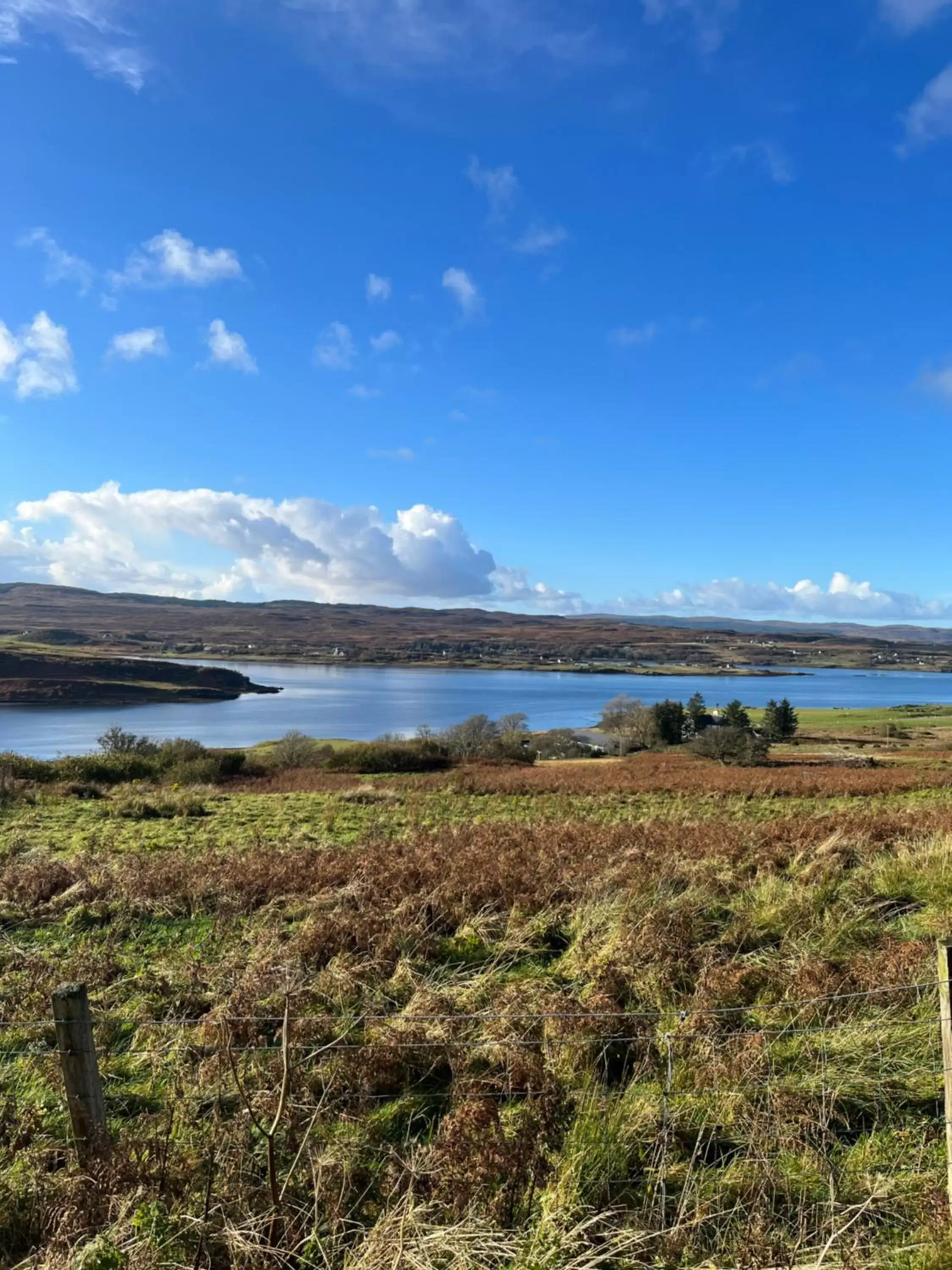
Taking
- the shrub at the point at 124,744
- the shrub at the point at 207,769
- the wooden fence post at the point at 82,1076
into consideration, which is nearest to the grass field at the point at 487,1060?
the wooden fence post at the point at 82,1076

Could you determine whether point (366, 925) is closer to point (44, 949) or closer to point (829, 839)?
point (44, 949)

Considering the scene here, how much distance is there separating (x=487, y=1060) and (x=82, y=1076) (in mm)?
2365

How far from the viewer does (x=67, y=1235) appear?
3156 mm

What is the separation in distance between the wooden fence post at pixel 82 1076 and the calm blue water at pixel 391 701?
59257 mm

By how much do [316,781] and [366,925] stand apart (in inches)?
963

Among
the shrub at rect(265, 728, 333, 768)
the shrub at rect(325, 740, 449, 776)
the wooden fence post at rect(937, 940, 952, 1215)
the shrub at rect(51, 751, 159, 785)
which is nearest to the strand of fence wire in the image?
the wooden fence post at rect(937, 940, 952, 1215)

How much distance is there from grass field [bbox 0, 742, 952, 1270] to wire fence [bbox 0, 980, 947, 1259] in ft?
0.07

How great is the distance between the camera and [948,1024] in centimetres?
318

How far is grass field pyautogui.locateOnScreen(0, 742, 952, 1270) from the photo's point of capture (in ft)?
10.8

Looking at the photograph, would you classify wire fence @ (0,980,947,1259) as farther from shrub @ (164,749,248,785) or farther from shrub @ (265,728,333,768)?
shrub @ (265,728,333,768)

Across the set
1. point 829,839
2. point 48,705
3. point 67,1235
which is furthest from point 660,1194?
point 48,705

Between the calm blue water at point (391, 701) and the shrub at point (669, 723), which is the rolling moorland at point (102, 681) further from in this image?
the shrub at point (669, 723)

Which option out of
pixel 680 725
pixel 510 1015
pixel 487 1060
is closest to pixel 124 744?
pixel 510 1015

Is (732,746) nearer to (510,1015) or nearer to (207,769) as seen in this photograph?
(207,769)
